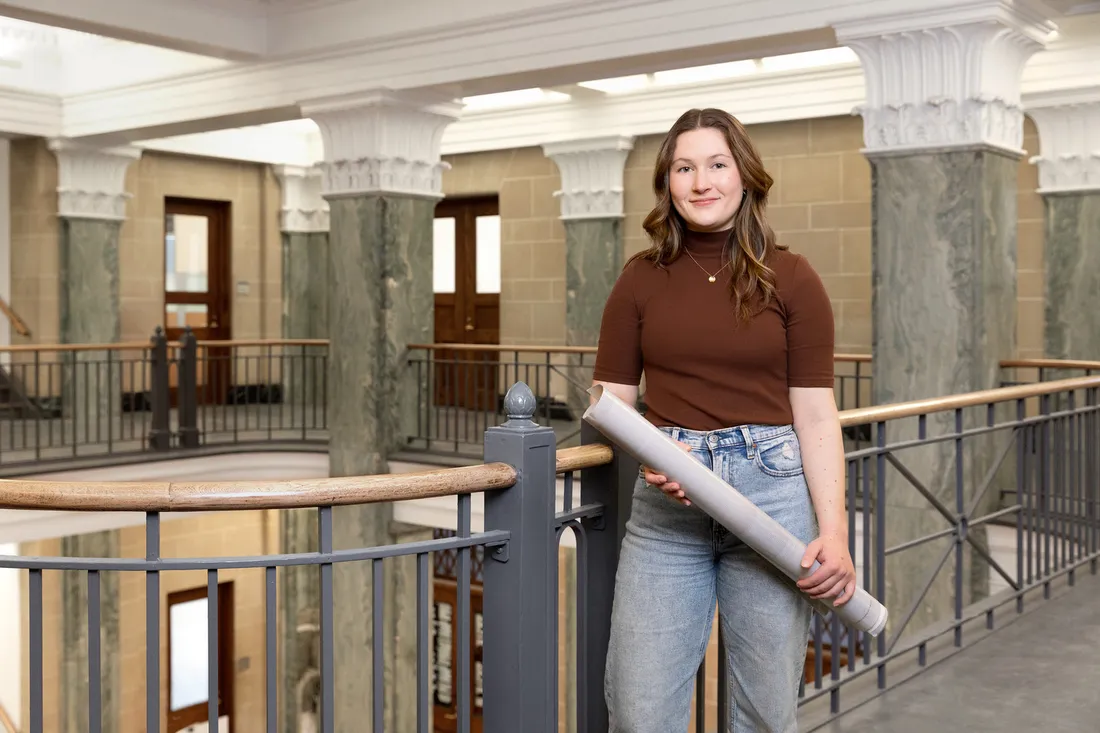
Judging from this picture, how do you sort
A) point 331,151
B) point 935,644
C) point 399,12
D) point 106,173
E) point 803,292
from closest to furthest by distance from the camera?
point 803,292, point 935,644, point 399,12, point 331,151, point 106,173

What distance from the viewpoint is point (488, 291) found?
13234mm

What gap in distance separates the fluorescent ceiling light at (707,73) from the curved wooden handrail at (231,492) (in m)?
8.67

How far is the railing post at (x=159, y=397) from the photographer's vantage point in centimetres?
1019

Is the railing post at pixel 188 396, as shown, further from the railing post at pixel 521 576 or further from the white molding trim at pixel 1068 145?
the railing post at pixel 521 576

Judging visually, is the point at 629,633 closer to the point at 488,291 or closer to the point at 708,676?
the point at 708,676

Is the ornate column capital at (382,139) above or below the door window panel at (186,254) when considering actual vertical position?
above

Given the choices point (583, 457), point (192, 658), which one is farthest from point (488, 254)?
point (583, 457)

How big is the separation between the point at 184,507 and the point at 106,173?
427 inches

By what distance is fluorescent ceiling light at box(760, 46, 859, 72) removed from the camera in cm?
989

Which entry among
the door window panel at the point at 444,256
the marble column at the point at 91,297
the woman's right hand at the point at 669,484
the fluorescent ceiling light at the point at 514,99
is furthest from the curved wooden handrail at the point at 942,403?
the marble column at the point at 91,297

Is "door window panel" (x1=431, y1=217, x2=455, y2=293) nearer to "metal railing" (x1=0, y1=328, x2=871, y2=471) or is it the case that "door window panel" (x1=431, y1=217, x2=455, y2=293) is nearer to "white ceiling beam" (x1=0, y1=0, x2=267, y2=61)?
"metal railing" (x1=0, y1=328, x2=871, y2=471)

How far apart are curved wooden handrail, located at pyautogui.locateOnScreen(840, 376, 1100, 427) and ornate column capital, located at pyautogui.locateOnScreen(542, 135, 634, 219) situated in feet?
22.4

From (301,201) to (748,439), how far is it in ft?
41.5

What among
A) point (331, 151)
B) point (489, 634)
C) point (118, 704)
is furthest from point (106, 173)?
point (489, 634)
